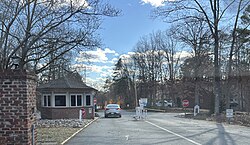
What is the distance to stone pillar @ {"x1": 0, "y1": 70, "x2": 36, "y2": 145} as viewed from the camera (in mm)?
9320

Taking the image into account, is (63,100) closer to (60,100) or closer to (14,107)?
(60,100)

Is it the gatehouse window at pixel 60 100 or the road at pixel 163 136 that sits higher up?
the gatehouse window at pixel 60 100

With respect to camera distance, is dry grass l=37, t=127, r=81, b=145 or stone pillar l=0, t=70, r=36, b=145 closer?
stone pillar l=0, t=70, r=36, b=145

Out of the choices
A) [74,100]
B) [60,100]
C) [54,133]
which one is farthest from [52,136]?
[74,100]

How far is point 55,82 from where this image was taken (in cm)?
3812

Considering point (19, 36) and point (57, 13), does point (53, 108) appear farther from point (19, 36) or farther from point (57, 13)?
point (57, 13)

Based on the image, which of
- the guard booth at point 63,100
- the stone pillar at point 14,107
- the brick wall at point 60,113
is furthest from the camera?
the guard booth at point 63,100

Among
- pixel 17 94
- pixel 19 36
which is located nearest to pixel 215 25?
pixel 19 36

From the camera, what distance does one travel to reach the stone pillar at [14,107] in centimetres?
932

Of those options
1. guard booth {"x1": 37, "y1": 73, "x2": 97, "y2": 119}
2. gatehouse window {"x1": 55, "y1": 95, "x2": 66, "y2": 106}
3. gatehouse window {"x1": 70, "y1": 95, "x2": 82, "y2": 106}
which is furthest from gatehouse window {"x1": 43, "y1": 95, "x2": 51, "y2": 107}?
gatehouse window {"x1": 70, "y1": 95, "x2": 82, "y2": 106}

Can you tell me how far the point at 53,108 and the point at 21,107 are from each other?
27037 mm

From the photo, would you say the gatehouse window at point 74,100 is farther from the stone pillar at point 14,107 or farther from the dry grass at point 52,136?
the stone pillar at point 14,107

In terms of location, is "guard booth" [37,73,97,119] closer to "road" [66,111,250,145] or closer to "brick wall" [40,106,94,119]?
"brick wall" [40,106,94,119]

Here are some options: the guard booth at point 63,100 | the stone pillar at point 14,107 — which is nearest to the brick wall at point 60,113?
the guard booth at point 63,100
